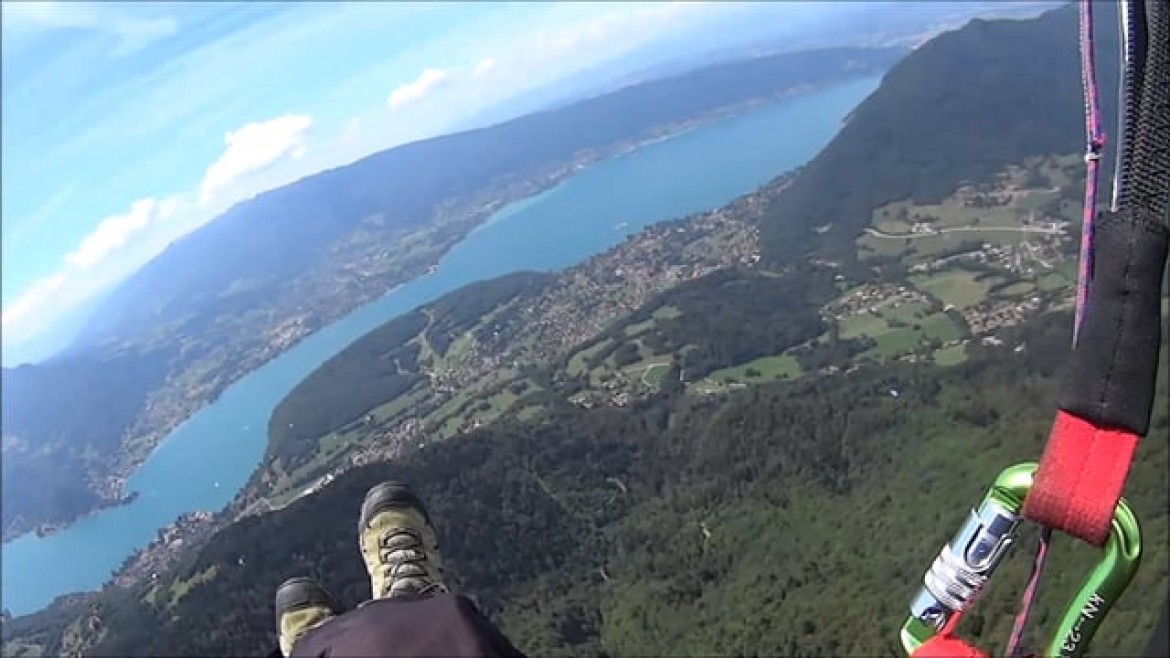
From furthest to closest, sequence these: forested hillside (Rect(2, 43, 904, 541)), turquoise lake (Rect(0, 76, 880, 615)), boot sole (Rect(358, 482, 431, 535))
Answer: forested hillside (Rect(2, 43, 904, 541)), turquoise lake (Rect(0, 76, 880, 615)), boot sole (Rect(358, 482, 431, 535))

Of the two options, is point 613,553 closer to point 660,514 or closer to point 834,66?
point 660,514

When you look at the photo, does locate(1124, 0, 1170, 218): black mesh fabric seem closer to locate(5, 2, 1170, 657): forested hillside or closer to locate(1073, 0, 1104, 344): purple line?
locate(1073, 0, 1104, 344): purple line

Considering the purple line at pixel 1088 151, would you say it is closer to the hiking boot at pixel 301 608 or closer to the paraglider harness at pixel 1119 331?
the paraglider harness at pixel 1119 331

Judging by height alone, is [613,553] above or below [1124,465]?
below

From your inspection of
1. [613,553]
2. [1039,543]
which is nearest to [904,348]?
[613,553]

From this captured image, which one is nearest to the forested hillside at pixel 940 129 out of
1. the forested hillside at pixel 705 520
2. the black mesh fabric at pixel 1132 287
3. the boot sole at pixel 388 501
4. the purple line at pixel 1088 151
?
the forested hillside at pixel 705 520

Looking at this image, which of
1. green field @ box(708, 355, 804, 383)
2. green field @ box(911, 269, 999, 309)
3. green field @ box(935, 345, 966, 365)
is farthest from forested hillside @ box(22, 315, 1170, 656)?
green field @ box(911, 269, 999, 309)
